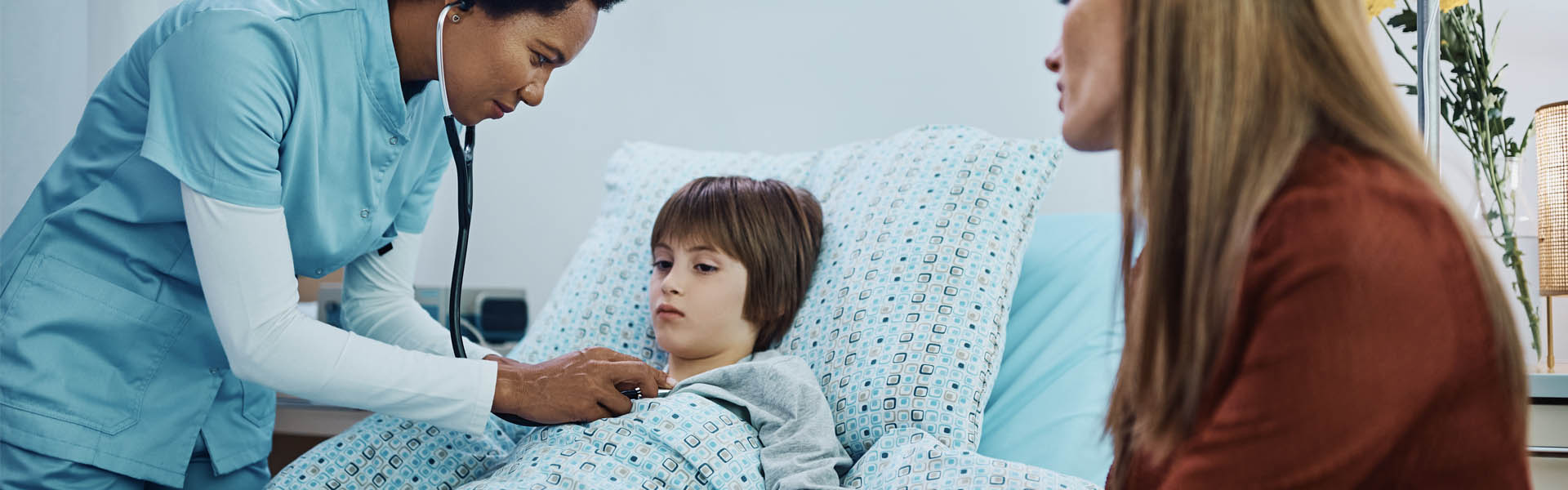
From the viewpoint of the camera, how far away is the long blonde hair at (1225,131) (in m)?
0.47

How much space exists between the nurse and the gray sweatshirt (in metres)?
0.09

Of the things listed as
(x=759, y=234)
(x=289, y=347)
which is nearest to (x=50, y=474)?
(x=289, y=347)

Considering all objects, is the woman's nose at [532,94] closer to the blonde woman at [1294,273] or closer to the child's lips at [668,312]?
the child's lips at [668,312]

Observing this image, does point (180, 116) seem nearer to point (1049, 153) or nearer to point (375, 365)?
point (375, 365)

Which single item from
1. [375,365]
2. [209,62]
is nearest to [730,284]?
[375,365]

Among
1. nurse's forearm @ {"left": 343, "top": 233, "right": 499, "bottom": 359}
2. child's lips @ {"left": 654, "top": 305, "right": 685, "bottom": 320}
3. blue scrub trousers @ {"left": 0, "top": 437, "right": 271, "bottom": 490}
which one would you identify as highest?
nurse's forearm @ {"left": 343, "top": 233, "right": 499, "bottom": 359}

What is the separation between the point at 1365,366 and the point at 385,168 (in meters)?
0.99

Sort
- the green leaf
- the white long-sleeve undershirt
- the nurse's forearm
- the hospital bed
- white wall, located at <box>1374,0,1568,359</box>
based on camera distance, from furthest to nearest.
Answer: white wall, located at <box>1374,0,1568,359</box>, the green leaf, the nurse's forearm, the hospital bed, the white long-sleeve undershirt

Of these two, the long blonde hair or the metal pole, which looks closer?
the long blonde hair

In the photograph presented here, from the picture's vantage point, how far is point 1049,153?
4.56 feet

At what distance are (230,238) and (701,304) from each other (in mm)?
559

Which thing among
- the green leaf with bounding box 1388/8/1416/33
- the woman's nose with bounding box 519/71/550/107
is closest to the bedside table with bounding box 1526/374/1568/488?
the green leaf with bounding box 1388/8/1416/33

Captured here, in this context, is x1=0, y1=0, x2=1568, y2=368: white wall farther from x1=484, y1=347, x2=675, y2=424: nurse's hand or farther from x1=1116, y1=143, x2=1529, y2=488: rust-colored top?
x1=1116, y1=143, x2=1529, y2=488: rust-colored top

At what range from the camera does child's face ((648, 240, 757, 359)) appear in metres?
1.30
